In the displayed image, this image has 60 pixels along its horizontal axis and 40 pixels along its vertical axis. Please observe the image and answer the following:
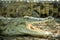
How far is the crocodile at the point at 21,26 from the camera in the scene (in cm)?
390

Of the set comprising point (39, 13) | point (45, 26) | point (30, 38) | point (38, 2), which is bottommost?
point (30, 38)

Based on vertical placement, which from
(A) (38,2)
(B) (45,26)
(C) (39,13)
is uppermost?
(A) (38,2)

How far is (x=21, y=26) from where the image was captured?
4.00 metres

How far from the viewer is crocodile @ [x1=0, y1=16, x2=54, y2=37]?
3.90 meters

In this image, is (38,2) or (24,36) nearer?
(24,36)

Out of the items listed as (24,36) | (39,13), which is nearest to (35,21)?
(39,13)

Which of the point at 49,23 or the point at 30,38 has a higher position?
the point at 49,23

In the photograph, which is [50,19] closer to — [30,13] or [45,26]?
[45,26]

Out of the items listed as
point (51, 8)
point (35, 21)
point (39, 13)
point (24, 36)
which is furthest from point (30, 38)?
point (51, 8)

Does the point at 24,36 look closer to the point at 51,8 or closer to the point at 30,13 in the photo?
the point at 30,13

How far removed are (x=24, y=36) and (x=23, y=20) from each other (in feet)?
1.48

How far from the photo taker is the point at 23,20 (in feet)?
13.2

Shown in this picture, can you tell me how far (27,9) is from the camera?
408 cm

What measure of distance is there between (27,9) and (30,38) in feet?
2.66
